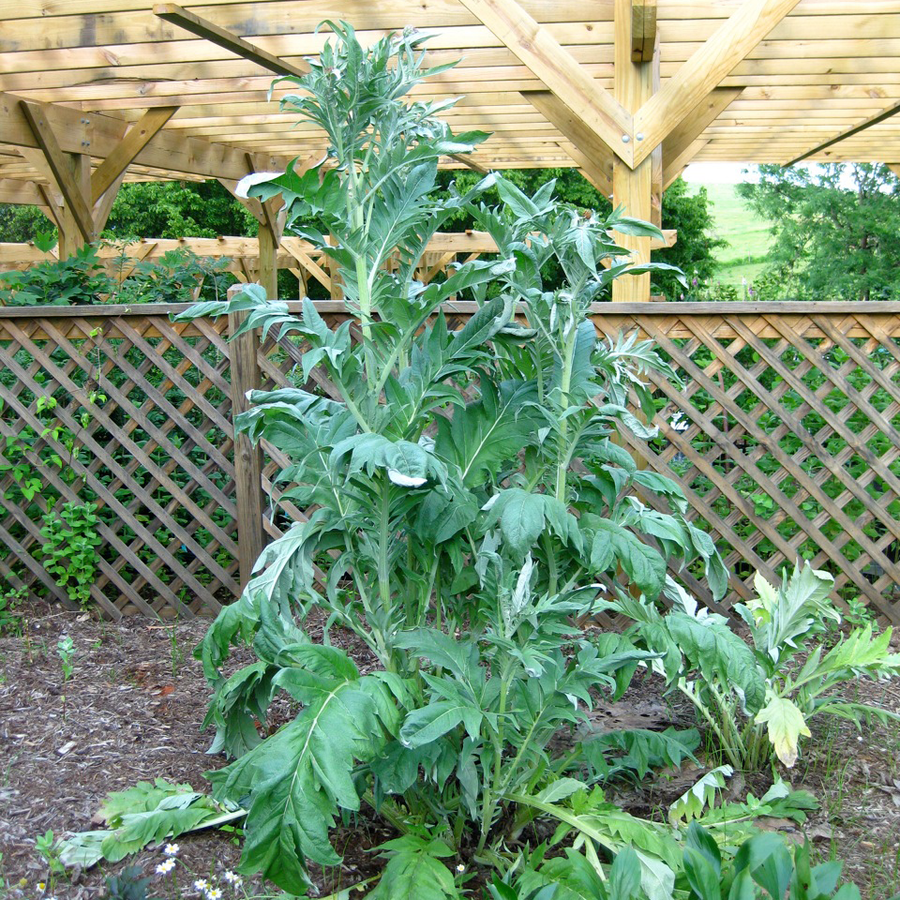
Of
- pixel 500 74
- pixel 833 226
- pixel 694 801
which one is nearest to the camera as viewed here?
pixel 694 801

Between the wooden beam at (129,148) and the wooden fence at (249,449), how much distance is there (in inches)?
122

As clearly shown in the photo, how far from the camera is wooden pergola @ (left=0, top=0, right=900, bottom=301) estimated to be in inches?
161

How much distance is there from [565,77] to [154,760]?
130 inches

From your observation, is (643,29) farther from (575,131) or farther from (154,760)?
(154,760)

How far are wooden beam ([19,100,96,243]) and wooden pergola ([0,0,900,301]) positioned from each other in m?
0.01

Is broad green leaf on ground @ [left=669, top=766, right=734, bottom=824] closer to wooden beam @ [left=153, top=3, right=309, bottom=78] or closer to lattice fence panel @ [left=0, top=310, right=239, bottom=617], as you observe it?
lattice fence panel @ [left=0, top=310, right=239, bottom=617]

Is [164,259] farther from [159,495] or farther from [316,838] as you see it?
[316,838]

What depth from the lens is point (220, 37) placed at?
500 cm

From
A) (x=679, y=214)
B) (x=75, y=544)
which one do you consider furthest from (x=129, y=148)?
(x=679, y=214)

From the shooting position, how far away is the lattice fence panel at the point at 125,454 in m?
4.13

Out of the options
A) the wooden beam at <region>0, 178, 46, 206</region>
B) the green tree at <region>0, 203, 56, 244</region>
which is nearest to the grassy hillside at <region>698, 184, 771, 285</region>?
the wooden beam at <region>0, 178, 46, 206</region>

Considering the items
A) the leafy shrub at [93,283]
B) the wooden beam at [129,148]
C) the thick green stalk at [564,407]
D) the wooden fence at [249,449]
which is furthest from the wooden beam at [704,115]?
the thick green stalk at [564,407]

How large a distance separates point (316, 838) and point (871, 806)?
1.80 m

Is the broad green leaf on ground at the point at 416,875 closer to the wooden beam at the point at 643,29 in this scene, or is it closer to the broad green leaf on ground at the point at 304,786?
the broad green leaf on ground at the point at 304,786
